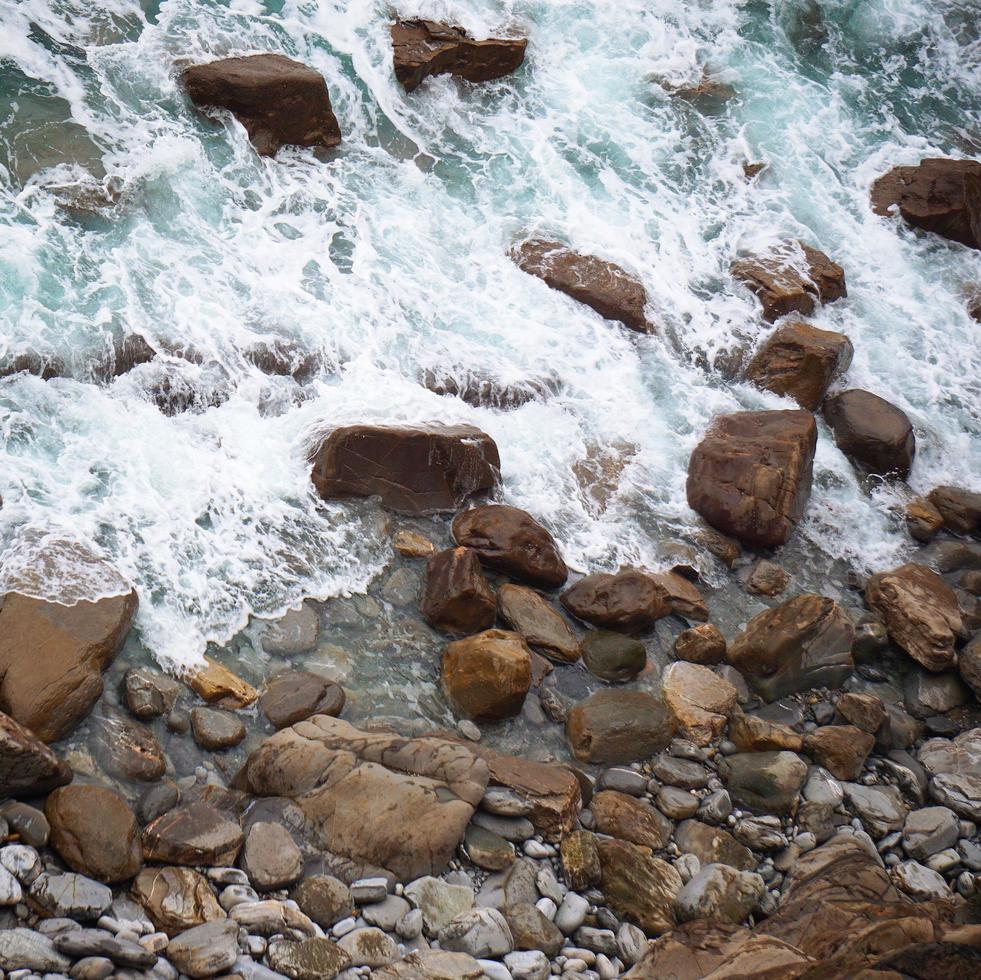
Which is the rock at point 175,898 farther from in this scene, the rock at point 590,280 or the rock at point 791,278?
the rock at point 791,278

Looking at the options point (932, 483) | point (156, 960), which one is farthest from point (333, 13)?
point (156, 960)

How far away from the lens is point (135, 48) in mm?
8664

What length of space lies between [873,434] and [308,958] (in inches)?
223

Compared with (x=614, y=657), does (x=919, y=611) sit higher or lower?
higher

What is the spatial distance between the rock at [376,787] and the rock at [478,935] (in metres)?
0.30

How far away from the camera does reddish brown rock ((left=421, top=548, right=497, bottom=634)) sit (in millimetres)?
5855

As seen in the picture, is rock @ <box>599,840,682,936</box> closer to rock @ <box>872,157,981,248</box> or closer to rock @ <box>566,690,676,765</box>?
rock @ <box>566,690,676,765</box>

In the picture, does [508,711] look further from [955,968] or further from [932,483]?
[932,483]

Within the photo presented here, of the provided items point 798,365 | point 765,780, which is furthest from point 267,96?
point 765,780

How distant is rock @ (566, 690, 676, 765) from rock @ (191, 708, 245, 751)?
5.69 ft

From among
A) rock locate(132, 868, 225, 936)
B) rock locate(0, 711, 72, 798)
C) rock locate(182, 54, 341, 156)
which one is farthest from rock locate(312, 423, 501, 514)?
rock locate(182, 54, 341, 156)

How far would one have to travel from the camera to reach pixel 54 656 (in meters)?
4.87

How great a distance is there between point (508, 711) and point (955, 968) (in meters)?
2.44

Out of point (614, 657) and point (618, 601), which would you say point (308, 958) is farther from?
point (618, 601)
